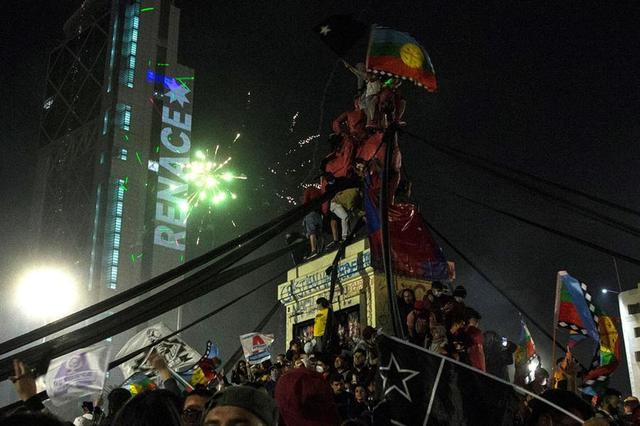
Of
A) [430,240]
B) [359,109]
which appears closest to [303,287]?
[430,240]

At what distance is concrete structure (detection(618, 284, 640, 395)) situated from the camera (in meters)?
28.2

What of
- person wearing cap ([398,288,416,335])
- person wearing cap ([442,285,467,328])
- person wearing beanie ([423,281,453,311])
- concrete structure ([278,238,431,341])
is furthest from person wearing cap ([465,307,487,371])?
concrete structure ([278,238,431,341])

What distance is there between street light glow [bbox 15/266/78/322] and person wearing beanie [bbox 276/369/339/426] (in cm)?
4212

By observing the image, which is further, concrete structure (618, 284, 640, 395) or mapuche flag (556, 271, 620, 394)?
concrete structure (618, 284, 640, 395)

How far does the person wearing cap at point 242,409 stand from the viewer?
2.98 m

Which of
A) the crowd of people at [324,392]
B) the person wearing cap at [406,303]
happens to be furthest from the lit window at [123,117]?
the person wearing cap at [406,303]

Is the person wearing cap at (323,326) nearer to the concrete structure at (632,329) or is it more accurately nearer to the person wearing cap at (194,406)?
the person wearing cap at (194,406)

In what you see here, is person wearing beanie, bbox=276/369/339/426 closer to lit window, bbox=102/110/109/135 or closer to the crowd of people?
the crowd of people

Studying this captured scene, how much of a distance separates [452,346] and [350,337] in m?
4.49

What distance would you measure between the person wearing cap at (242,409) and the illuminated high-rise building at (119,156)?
174 ft

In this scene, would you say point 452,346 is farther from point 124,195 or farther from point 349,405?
point 124,195

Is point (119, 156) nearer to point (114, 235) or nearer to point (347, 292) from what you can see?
point (114, 235)

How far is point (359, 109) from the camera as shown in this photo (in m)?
13.1

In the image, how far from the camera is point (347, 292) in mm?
13141
